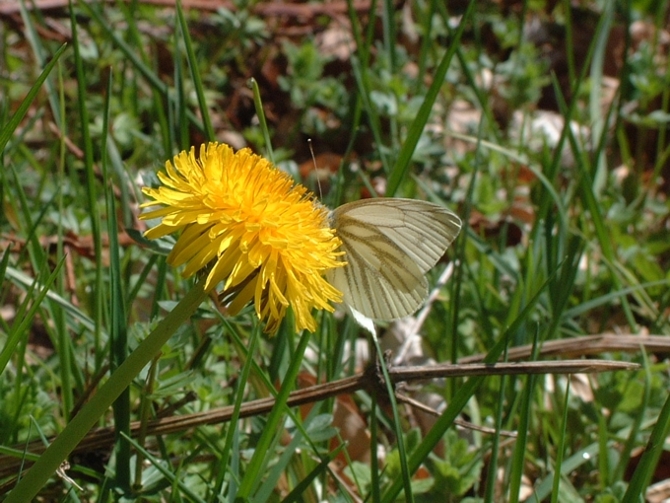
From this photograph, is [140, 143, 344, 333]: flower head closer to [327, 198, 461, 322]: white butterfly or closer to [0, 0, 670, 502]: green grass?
[0, 0, 670, 502]: green grass

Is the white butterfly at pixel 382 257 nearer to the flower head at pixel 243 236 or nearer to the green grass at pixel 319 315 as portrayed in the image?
the green grass at pixel 319 315

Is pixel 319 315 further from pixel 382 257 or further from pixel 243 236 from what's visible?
pixel 243 236

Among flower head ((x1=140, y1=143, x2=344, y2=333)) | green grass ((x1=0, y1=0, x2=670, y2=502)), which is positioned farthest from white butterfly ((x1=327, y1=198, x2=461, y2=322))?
flower head ((x1=140, y1=143, x2=344, y2=333))

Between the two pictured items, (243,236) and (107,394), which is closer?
(107,394)

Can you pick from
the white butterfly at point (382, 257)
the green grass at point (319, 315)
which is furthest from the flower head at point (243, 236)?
the white butterfly at point (382, 257)

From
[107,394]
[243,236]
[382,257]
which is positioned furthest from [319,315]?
[107,394]

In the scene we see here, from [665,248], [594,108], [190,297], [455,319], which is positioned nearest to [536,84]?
[594,108]
